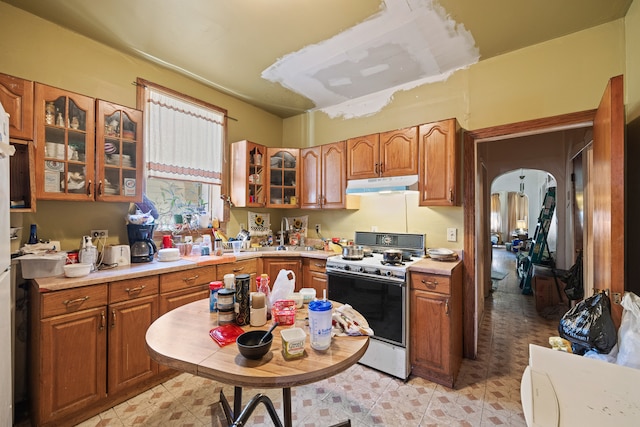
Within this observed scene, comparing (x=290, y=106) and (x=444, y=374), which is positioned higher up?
(x=290, y=106)

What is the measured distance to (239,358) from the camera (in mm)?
962

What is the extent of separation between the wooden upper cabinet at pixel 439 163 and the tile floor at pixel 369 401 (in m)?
1.54

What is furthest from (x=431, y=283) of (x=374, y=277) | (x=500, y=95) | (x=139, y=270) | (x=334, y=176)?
(x=139, y=270)

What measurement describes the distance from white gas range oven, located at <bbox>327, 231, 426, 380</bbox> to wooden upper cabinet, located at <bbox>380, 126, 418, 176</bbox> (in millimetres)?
888

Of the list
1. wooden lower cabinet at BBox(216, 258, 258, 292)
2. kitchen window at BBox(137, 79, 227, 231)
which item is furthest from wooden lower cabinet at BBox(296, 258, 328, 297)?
kitchen window at BBox(137, 79, 227, 231)

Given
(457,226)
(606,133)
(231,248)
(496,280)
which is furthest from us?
(496,280)

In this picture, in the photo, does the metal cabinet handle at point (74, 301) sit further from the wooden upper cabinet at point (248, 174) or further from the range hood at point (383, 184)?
the range hood at point (383, 184)

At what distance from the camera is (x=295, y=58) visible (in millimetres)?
2441

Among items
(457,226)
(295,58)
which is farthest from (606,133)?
(295,58)

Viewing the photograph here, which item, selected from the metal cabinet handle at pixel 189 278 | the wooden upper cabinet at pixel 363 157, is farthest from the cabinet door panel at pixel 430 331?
the metal cabinet handle at pixel 189 278

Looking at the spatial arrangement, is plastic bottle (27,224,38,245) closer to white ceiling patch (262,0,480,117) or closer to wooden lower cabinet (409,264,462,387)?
white ceiling patch (262,0,480,117)

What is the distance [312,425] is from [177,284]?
4.80 ft

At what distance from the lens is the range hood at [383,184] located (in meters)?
2.54

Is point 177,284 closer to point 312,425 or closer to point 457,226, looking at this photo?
point 312,425
